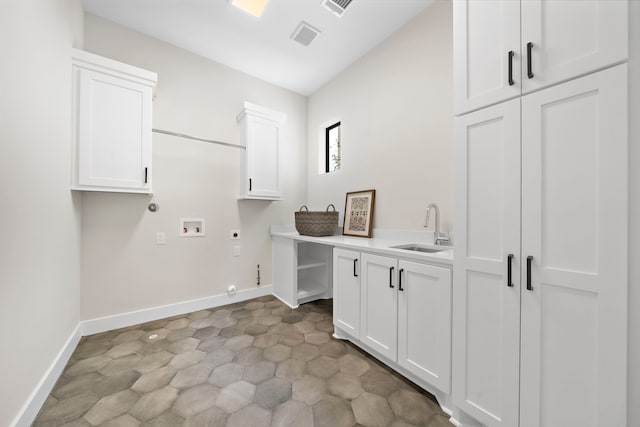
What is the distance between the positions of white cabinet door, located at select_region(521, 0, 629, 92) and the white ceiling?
1446mm

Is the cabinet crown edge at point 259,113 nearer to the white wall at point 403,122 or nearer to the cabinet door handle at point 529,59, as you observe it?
the white wall at point 403,122

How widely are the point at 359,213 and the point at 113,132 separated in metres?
2.39

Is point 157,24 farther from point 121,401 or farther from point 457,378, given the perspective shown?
point 457,378

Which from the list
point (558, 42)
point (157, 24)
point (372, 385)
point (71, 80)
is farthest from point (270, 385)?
point (157, 24)

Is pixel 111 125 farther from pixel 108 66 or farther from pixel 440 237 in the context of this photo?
pixel 440 237

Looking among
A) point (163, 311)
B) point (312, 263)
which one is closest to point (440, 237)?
point (312, 263)

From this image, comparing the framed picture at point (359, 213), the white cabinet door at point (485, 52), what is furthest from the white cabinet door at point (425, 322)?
the framed picture at point (359, 213)

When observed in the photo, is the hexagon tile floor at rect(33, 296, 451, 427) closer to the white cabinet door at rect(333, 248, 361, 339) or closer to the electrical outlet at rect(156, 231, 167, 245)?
the white cabinet door at rect(333, 248, 361, 339)

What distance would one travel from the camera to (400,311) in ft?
5.01

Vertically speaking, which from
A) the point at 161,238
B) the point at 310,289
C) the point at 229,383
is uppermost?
the point at 161,238

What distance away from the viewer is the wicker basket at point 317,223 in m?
2.57

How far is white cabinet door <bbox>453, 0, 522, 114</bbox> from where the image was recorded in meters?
1.05

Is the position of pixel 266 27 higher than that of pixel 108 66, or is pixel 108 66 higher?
pixel 266 27

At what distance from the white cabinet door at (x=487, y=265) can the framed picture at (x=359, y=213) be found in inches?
51.5
